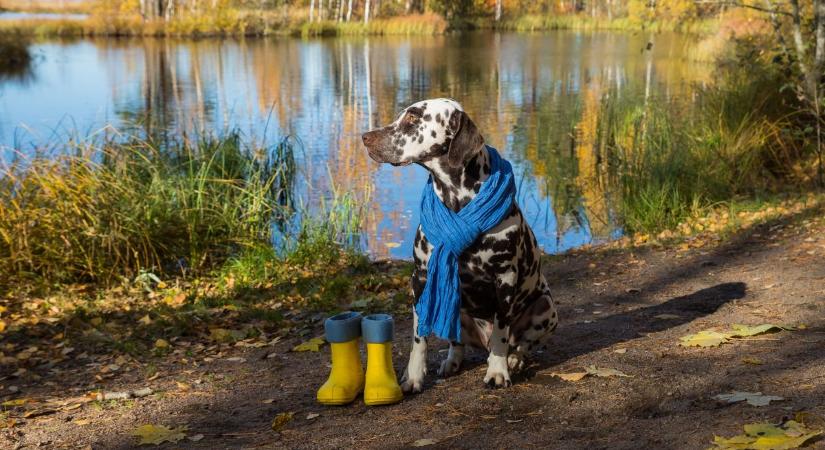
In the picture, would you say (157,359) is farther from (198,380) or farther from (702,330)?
(702,330)

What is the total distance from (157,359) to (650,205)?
632cm

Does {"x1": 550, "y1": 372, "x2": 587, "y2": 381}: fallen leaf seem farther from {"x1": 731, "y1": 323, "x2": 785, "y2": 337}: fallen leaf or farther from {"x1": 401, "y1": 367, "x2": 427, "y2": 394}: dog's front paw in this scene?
{"x1": 731, "y1": 323, "x2": 785, "y2": 337}: fallen leaf

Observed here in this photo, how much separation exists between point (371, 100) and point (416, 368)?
1796 centimetres

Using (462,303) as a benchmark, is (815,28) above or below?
above

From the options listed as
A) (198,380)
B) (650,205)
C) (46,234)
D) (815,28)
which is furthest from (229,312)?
(815,28)

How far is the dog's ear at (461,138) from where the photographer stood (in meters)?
4.34

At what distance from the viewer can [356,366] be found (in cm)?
469

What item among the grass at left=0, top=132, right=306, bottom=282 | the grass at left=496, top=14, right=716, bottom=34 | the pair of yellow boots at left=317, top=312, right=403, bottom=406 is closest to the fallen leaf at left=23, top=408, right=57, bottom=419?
the pair of yellow boots at left=317, top=312, right=403, bottom=406

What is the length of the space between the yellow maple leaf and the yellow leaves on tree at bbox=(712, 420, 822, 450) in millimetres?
1569

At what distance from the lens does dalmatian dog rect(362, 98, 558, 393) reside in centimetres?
437

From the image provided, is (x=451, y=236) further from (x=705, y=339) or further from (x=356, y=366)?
(x=705, y=339)

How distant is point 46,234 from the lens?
8242 mm

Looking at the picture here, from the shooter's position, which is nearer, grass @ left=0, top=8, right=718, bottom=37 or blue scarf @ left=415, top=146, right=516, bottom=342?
blue scarf @ left=415, top=146, right=516, bottom=342

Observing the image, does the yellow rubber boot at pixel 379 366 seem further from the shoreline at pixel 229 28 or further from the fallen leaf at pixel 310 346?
the shoreline at pixel 229 28
